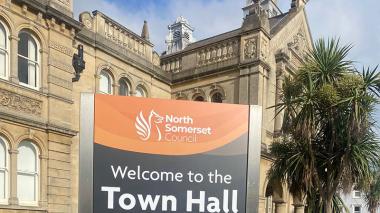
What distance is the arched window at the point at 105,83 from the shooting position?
14.5 m

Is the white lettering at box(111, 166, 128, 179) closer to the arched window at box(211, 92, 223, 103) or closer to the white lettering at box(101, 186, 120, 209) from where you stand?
the white lettering at box(101, 186, 120, 209)

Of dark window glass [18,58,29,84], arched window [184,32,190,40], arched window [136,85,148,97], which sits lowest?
arched window [136,85,148,97]

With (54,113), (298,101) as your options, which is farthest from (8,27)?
(298,101)

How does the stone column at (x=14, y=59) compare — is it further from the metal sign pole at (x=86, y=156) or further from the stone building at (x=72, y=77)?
the metal sign pole at (x=86, y=156)

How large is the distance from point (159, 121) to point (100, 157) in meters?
0.61

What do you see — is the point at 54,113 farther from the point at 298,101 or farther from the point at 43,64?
the point at 298,101

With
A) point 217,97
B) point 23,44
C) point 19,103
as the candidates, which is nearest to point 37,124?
point 19,103

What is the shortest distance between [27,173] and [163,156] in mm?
8741

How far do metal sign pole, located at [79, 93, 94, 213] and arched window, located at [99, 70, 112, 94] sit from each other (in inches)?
447

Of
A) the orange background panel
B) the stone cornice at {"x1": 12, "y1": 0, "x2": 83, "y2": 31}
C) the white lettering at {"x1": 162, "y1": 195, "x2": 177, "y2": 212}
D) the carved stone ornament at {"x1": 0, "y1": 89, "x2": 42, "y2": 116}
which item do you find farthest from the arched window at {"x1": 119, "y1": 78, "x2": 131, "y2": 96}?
the white lettering at {"x1": 162, "y1": 195, "x2": 177, "y2": 212}

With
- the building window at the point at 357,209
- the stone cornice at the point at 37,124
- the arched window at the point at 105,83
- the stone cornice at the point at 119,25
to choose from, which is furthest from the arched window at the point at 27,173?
the building window at the point at 357,209

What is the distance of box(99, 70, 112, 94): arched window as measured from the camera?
14.5m

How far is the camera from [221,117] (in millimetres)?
3457

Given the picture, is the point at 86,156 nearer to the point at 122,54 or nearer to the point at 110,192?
the point at 110,192
